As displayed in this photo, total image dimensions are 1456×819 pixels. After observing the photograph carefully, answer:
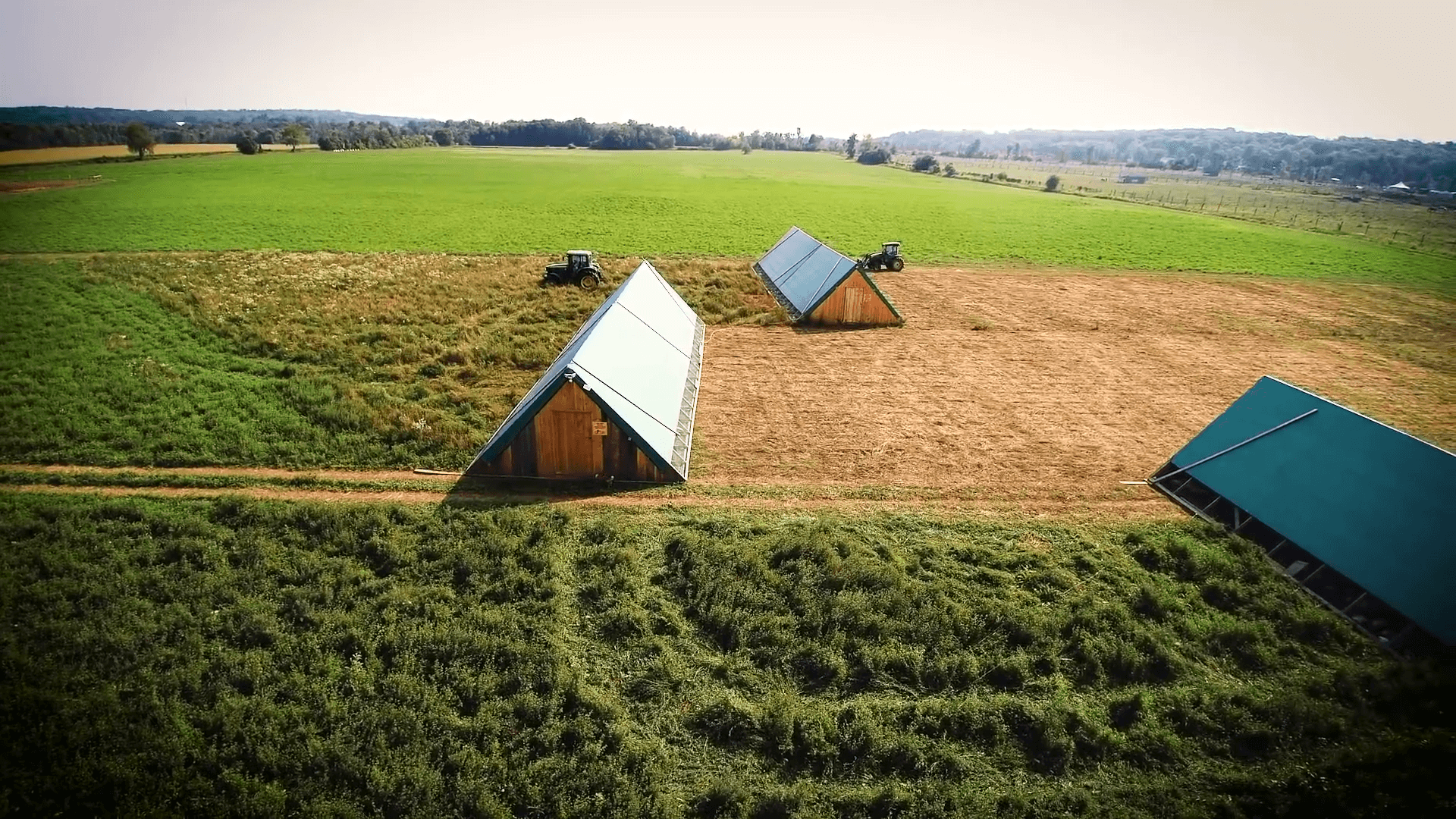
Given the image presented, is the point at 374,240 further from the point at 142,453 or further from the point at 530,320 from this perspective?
the point at 142,453

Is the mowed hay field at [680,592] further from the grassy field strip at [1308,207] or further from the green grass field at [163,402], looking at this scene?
the grassy field strip at [1308,207]

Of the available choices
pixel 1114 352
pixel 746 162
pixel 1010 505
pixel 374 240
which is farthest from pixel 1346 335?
pixel 746 162

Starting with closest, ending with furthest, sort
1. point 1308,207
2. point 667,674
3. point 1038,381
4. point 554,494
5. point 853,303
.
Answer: point 667,674
point 554,494
point 1038,381
point 853,303
point 1308,207

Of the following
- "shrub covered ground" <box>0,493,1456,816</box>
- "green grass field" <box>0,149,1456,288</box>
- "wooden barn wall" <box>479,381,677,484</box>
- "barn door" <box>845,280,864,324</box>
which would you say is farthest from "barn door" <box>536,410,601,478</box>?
"green grass field" <box>0,149,1456,288</box>

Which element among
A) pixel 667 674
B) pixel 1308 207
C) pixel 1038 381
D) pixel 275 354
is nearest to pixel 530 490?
pixel 667 674

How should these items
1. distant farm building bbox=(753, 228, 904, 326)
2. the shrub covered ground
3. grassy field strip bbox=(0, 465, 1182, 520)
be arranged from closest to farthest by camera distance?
the shrub covered ground, grassy field strip bbox=(0, 465, 1182, 520), distant farm building bbox=(753, 228, 904, 326)

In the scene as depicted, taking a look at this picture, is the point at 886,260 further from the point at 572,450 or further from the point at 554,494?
the point at 554,494

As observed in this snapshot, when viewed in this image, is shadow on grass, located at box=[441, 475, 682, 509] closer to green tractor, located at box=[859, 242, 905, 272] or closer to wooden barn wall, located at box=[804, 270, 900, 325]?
wooden barn wall, located at box=[804, 270, 900, 325]
